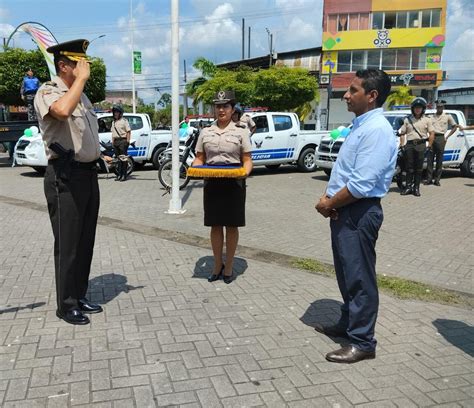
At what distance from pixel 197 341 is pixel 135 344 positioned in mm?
454

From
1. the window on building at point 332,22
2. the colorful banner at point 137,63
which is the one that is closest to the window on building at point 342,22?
the window on building at point 332,22

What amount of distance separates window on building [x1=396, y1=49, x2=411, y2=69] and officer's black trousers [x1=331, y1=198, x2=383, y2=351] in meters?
43.8

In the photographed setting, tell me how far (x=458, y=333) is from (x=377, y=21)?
148ft

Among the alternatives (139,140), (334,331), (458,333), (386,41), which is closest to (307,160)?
(139,140)

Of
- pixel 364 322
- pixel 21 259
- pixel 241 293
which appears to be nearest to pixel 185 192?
pixel 21 259

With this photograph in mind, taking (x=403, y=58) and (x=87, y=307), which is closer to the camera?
(x=87, y=307)

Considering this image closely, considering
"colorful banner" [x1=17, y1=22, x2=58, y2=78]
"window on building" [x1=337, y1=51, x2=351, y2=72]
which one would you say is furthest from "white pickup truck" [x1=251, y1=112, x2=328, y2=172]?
"window on building" [x1=337, y1=51, x2=351, y2=72]

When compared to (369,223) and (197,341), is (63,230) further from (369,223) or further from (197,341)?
(369,223)

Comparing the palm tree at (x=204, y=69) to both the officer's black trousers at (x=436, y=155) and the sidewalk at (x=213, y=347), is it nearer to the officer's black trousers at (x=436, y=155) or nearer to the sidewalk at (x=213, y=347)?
the officer's black trousers at (x=436, y=155)

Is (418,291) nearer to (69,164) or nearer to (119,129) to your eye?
(69,164)

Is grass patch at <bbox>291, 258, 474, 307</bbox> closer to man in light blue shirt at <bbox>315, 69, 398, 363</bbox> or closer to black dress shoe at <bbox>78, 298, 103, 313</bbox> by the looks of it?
man in light blue shirt at <bbox>315, 69, 398, 363</bbox>

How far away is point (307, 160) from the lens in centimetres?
1501

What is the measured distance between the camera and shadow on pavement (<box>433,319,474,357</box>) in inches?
143

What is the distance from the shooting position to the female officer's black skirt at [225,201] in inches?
188
